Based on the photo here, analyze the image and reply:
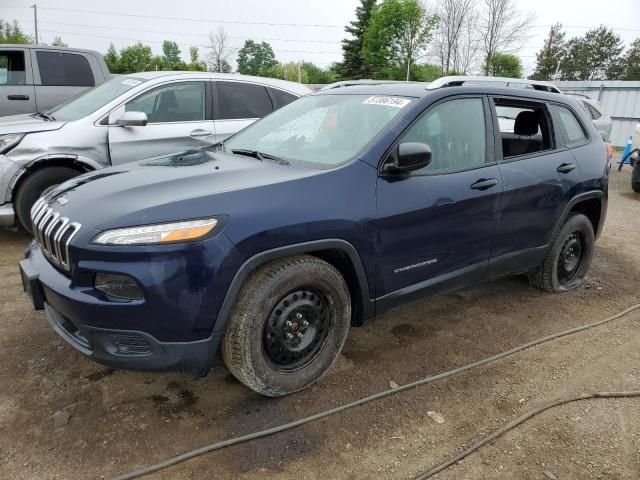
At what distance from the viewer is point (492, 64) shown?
3198 cm

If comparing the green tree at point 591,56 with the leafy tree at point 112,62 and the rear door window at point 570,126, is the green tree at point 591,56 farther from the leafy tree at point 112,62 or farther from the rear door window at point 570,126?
the rear door window at point 570,126

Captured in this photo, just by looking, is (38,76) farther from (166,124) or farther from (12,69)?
(166,124)

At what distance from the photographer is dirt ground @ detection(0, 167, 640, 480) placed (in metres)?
2.28

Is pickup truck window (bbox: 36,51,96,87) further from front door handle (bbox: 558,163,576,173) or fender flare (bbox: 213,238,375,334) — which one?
front door handle (bbox: 558,163,576,173)

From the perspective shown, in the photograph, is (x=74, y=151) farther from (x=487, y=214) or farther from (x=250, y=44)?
(x=250, y=44)

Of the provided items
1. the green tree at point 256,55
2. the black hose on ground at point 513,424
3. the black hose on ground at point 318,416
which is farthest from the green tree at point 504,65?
the green tree at point 256,55

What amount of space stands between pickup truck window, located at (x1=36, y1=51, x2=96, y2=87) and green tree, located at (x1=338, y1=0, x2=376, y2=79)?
3816cm

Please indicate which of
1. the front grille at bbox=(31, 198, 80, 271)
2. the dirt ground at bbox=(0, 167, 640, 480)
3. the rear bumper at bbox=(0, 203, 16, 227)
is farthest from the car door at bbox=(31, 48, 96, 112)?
the front grille at bbox=(31, 198, 80, 271)

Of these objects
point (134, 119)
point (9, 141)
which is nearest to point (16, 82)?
point (9, 141)

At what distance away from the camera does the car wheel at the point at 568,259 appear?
4.16 m

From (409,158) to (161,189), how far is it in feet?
4.46

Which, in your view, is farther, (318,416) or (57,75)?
(57,75)

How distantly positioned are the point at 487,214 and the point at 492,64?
106ft

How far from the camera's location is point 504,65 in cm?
3478
